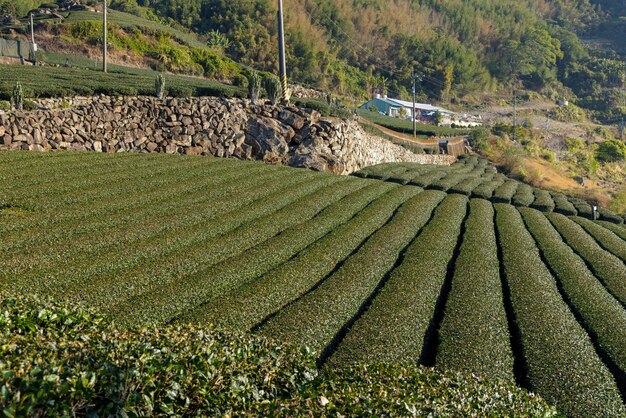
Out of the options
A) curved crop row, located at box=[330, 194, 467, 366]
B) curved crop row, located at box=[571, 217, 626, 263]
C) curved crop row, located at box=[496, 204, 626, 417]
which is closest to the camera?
curved crop row, located at box=[496, 204, 626, 417]

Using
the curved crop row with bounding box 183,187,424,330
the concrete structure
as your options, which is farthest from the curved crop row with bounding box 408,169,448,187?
the concrete structure

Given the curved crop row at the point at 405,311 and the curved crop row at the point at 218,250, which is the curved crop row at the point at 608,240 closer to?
the curved crop row at the point at 405,311

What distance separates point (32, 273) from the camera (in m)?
12.5

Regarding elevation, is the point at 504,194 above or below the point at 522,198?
above

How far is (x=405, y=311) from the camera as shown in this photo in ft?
42.6

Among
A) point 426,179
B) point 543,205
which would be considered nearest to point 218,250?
point 426,179

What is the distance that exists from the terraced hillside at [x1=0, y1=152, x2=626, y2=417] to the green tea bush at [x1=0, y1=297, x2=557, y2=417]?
2715 millimetres

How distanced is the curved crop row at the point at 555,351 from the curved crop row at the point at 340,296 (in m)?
4.10

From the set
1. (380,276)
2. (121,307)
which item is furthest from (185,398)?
(380,276)

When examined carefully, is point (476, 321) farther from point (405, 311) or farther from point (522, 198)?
point (522, 198)

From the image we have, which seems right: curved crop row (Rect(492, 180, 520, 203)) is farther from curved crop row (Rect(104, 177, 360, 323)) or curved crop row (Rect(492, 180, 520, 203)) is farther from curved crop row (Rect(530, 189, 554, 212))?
curved crop row (Rect(104, 177, 360, 323))

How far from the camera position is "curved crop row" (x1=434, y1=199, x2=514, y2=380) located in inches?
428

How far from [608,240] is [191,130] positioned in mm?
24249

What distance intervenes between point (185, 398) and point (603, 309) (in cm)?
1339
